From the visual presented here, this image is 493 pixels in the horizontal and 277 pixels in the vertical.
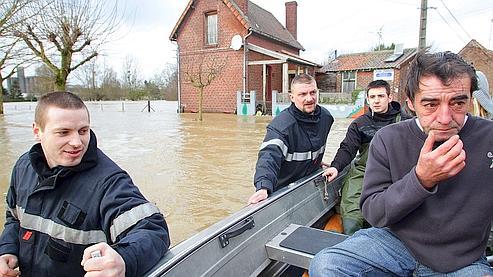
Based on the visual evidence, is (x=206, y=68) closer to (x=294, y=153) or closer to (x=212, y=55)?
(x=212, y=55)

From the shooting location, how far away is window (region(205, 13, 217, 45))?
1939 cm

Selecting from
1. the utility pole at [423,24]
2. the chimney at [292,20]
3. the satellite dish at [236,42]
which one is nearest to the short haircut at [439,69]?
the utility pole at [423,24]

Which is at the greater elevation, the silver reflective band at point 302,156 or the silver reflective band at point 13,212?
the silver reflective band at point 302,156

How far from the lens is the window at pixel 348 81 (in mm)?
23427

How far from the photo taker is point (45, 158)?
5.00 feet

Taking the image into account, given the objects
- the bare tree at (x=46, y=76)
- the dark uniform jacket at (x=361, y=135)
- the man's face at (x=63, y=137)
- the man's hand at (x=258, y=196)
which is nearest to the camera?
the man's face at (x=63, y=137)

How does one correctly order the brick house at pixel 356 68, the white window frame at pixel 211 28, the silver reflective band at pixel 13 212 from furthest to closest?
the brick house at pixel 356 68
the white window frame at pixel 211 28
the silver reflective band at pixel 13 212

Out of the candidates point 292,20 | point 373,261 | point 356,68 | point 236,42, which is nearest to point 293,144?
→ point 373,261

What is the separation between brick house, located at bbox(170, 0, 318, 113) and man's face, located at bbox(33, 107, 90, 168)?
16357 millimetres

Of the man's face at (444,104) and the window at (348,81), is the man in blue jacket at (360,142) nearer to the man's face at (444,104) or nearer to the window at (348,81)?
the man's face at (444,104)

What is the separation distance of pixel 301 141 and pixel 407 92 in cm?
150

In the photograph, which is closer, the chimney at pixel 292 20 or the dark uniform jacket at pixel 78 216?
the dark uniform jacket at pixel 78 216

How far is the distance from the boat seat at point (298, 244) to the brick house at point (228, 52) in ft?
→ 51.7

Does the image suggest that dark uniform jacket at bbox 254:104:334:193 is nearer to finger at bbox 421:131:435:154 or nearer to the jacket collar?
the jacket collar
